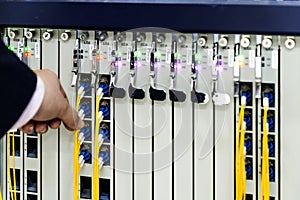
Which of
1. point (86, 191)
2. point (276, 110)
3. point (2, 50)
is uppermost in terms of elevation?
point (2, 50)

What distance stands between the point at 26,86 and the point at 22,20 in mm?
576

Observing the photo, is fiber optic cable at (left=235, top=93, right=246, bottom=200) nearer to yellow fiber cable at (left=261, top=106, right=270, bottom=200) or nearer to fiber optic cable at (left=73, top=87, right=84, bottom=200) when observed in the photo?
yellow fiber cable at (left=261, top=106, right=270, bottom=200)

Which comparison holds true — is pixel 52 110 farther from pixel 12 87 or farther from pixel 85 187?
pixel 85 187

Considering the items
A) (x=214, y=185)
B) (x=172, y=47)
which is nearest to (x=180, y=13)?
(x=172, y=47)

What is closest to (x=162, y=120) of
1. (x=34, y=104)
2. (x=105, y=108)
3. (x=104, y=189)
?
(x=105, y=108)

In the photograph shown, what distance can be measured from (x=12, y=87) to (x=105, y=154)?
0.66 meters

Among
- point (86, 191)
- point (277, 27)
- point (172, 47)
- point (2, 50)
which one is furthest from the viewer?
point (86, 191)

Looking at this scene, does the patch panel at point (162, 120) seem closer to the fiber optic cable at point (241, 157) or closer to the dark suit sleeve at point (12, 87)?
the fiber optic cable at point (241, 157)

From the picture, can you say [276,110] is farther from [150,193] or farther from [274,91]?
[150,193]

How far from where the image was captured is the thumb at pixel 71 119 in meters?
2.03

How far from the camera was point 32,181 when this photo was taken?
246 centimetres

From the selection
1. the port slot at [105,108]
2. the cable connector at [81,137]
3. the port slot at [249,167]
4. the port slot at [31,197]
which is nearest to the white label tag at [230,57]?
the port slot at [249,167]

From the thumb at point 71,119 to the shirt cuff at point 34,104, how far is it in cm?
20

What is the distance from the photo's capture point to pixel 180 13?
7.00ft
